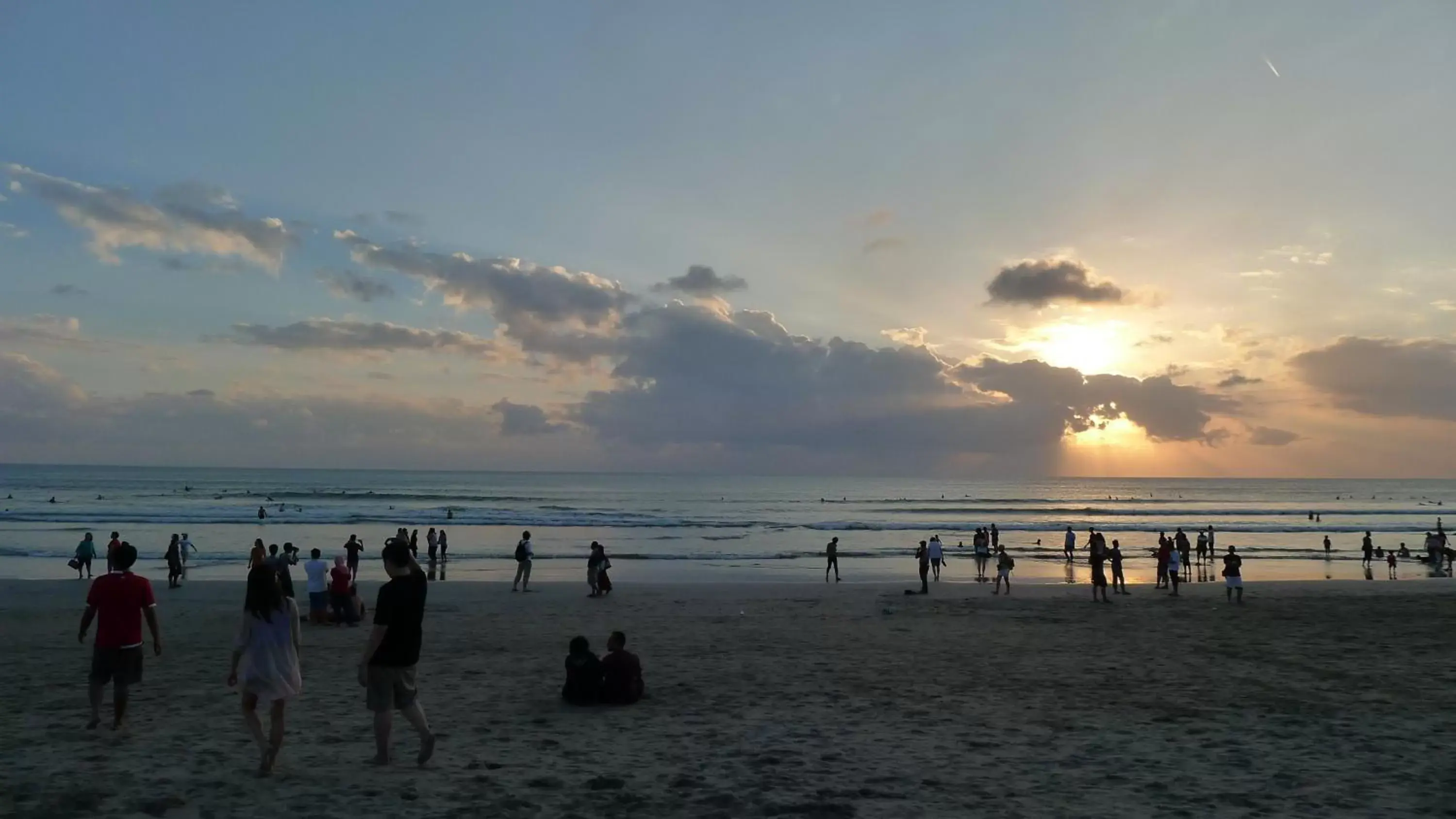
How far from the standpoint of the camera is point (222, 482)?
123m

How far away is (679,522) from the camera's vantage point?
6247cm

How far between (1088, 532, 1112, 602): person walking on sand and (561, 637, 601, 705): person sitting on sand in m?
13.8

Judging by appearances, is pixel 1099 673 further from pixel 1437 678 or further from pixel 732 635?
pixel 732 635

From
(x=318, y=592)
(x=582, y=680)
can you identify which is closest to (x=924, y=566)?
(x=318, y=592)

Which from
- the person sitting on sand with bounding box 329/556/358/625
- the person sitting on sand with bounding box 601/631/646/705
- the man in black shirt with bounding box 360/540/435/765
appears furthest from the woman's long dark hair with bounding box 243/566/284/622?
the person sitting on sand with bounding box 329/556/358/625

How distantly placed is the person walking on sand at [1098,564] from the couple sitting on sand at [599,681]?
13510mm

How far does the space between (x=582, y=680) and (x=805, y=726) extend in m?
2.45

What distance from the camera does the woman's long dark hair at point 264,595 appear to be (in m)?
6.55

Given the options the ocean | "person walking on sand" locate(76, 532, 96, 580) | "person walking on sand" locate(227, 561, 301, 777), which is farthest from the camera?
the ocean

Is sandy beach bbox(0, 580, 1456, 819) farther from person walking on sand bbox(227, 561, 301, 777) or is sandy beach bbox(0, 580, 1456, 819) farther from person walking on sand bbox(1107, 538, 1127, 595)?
person walking on sand bbox(1107, 538, 1127, 595)

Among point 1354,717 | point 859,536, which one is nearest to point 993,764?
point 1354,717

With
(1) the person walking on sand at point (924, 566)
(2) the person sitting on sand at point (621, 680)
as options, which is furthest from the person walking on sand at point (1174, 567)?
(2) the person sitting on sand at point (621, 680)

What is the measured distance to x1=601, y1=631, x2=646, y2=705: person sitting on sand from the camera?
31.3 ft

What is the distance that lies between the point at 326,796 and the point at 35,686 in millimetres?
6109
